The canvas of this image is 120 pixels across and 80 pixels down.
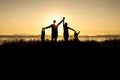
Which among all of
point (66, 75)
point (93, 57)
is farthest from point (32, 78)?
point (93, 57)

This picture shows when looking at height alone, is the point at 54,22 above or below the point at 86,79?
above

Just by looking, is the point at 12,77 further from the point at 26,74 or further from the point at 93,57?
the point at 93,57

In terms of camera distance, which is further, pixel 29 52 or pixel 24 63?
pixel 29 52

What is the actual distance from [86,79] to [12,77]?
15.0ft

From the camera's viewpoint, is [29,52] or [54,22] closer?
[29,52]

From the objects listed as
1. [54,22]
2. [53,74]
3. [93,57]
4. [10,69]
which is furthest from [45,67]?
[54,22]

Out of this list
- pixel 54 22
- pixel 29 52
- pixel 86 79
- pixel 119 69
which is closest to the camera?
pixel 86 79

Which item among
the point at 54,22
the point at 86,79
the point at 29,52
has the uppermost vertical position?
the point at 54,22

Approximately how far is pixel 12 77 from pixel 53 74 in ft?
8.40

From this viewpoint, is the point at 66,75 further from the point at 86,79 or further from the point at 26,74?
the point at 26,74

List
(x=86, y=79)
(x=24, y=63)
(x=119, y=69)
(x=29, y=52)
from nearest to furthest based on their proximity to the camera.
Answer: (x=86, y=79) < (x=119, y=69) < (x=24, y=63) < (x=29, y=52)

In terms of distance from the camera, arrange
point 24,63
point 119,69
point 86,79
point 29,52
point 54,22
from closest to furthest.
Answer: point 86,79 < point 119,69 < point 24,63 < point 29,52 < point 54,22

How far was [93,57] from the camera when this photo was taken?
19.4m

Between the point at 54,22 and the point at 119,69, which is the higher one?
the point at 54,22
